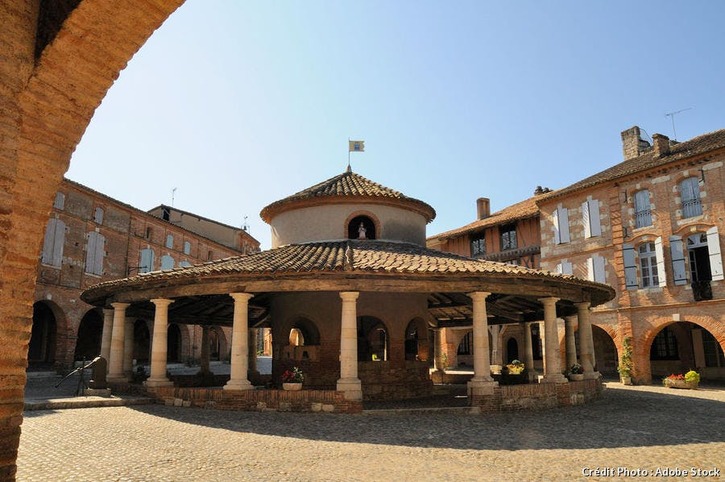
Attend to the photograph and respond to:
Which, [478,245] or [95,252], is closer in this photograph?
[95,252]

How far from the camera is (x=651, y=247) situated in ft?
81.5

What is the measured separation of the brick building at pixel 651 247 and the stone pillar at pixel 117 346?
15861 millimetres

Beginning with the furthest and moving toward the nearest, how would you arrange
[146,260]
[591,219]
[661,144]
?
1. [146,260]
2. [591,219]
3. [661,144]

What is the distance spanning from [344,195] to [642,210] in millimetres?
16739

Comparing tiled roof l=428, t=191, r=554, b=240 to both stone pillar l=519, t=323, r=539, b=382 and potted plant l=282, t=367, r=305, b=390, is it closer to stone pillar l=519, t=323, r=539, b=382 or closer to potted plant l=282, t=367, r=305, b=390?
stone pillar l=519, t=323, r=539, b=382

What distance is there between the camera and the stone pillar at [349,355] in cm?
1223

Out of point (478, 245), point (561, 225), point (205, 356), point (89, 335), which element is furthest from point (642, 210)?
point (89, 335)

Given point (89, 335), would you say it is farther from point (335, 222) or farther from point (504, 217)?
point (504, 217)

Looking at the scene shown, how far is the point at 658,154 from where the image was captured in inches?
1025

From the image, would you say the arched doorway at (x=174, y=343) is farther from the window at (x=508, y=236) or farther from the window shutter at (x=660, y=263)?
the window shutter at (x=660, y=263)

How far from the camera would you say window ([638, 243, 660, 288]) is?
24562 millimetres

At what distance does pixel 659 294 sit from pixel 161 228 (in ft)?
99.3

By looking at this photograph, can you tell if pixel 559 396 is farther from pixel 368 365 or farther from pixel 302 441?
pixel 302 441

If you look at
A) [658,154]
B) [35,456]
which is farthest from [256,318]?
[658,154]
